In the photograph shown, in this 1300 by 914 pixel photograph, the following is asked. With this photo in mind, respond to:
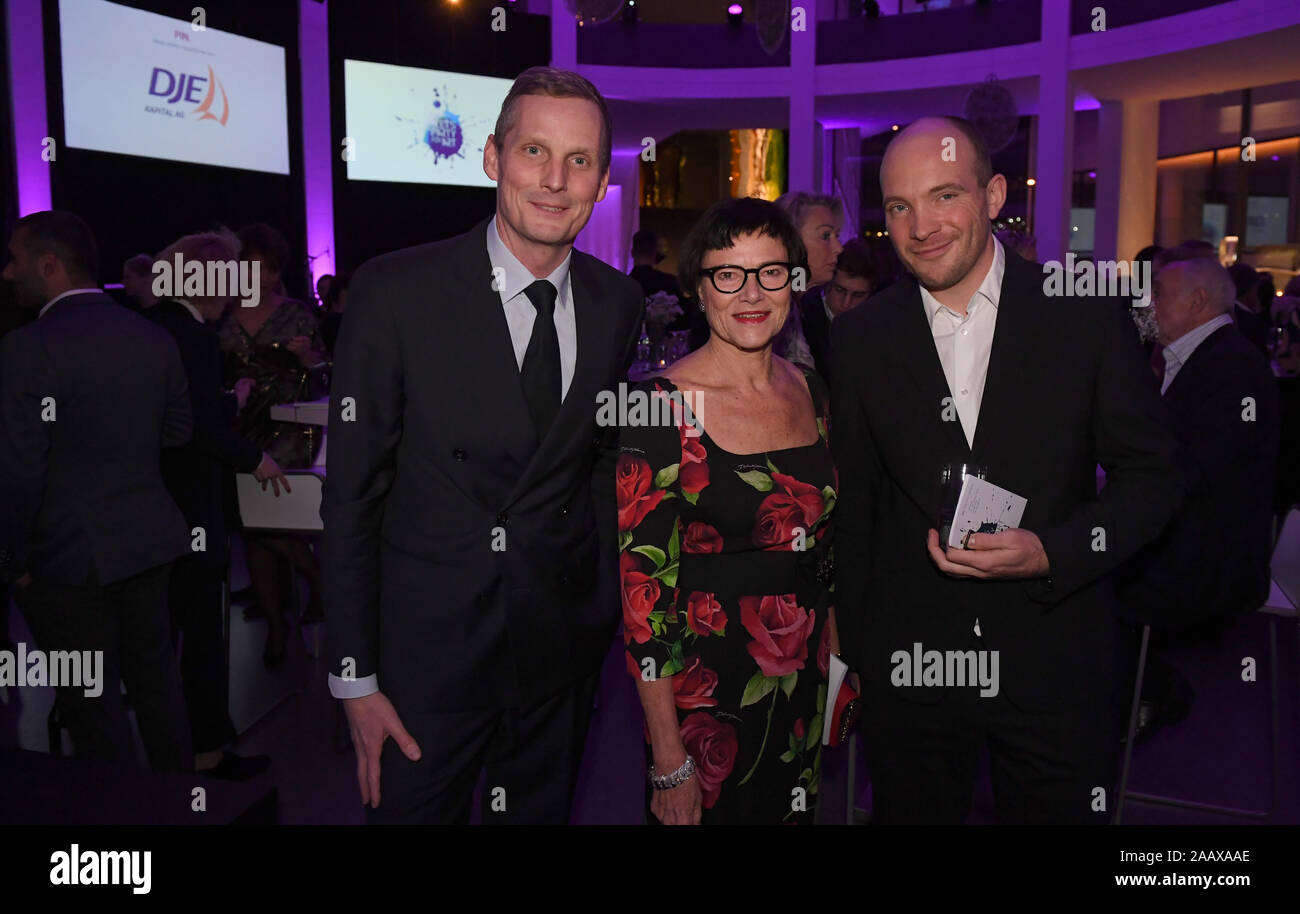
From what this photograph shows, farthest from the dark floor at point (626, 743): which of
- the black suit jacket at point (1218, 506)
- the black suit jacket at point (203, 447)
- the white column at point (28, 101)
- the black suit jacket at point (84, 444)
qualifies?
the white column at point (28, 101)

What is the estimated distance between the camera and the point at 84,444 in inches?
115

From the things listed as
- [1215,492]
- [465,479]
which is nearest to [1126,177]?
[1215,492]

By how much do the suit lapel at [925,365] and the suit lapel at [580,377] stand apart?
58 centimetres

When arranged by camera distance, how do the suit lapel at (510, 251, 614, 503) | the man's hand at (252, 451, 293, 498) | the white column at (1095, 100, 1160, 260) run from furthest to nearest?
the white column at (1095, 100, 1160, 260), the man's hand at (252, 451, 293, 498), the suit lapel at (510, 251, 614, 503)

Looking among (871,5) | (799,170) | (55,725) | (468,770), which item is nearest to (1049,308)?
(468,770)

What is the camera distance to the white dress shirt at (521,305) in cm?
183

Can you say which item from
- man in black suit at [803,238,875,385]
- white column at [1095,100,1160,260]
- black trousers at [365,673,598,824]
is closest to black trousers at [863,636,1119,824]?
black trousers at [365,673,598,824]

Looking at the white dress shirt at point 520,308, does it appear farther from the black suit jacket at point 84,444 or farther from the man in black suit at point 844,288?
the man in black suit at point 844,288

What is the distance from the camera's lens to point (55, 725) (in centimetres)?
379

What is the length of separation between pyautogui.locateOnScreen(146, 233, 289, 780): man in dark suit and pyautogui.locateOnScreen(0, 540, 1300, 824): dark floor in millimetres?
318
